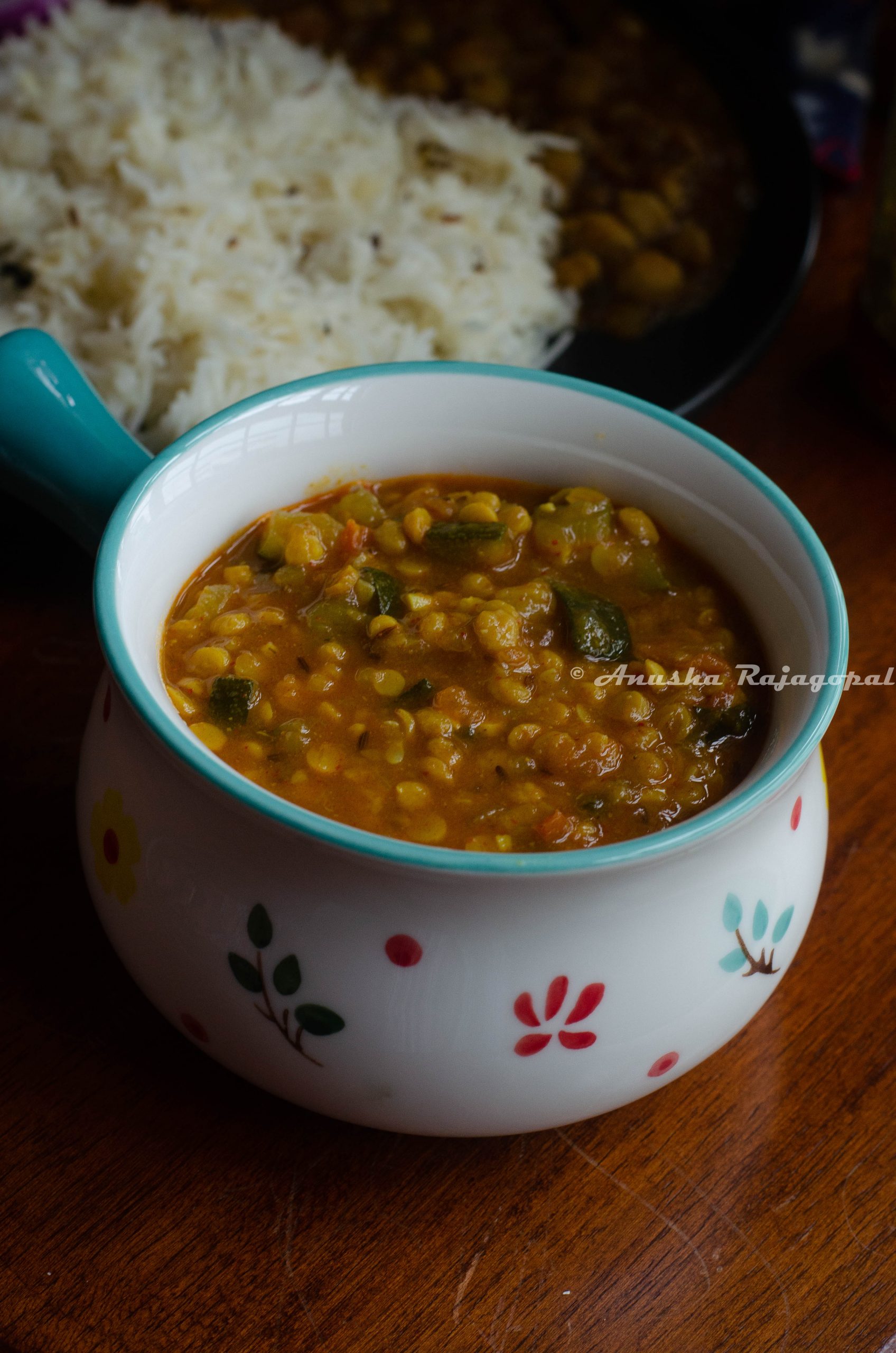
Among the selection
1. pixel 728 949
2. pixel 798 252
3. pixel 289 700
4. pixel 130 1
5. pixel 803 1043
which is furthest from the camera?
pixel 130 1

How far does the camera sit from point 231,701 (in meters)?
1.16

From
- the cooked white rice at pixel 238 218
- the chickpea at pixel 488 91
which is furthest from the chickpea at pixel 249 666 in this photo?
the chickpea at pixel 488 91

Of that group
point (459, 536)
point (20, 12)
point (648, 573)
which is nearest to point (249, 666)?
point (459, 536)

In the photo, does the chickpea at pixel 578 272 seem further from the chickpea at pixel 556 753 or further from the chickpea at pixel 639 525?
the chickpea at pixel 556 753

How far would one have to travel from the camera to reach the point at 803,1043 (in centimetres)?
129

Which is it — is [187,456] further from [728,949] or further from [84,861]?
[728,949]

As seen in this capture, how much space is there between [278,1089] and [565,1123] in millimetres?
243

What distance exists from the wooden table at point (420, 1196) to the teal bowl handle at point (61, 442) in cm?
37

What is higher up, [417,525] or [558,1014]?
[417,525]

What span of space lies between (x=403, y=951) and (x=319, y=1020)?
97 millimetres

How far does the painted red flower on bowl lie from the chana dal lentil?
0.12m

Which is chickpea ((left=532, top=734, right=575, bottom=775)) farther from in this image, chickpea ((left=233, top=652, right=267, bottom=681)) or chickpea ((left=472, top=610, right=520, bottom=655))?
chickpea ((left=233, top=652, right=267, bottom=681))

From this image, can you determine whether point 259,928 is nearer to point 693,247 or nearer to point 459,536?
point 459,536

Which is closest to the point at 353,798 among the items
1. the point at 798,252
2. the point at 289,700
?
the point at 289,700
